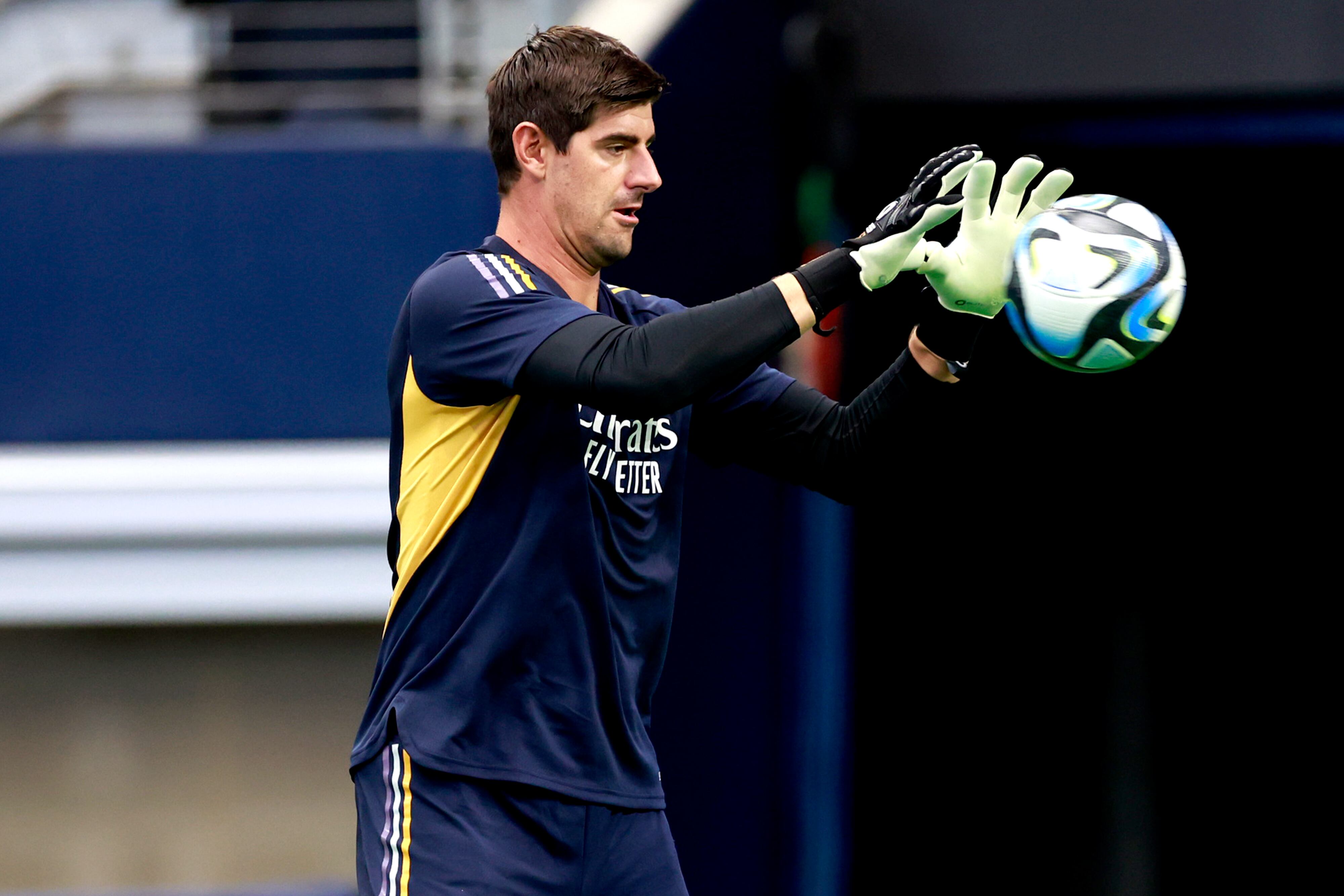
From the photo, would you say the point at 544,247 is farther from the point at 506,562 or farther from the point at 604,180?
the point at 506,562

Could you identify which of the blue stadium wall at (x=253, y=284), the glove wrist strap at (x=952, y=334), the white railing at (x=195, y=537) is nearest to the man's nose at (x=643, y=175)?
the glove wrist strap at (x=952, y=334)

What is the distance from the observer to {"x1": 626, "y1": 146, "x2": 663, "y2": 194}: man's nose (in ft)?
9.04

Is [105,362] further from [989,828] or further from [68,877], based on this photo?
[989,828]

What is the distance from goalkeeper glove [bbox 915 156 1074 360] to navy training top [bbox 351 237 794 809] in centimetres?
60

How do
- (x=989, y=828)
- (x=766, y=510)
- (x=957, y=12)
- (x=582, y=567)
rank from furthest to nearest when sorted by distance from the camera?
(x=989, y=828) → (x=766, y=510) → (x=957, y=12) → (x=582, y=567)

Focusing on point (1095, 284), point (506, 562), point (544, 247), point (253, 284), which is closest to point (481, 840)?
point (506, 562)

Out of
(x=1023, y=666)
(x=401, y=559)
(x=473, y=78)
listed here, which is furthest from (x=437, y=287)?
(x=1023, y=666)

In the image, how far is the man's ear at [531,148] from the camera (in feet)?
9.09

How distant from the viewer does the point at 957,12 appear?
4.23 meters

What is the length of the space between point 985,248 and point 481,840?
1326 mm

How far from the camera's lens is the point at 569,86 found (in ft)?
8.96

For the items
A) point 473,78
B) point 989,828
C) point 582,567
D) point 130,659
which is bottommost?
point 989,828

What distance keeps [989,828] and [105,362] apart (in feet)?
13.2

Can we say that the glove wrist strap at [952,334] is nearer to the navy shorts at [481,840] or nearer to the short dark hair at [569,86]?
the short dark hair at [569,86]
